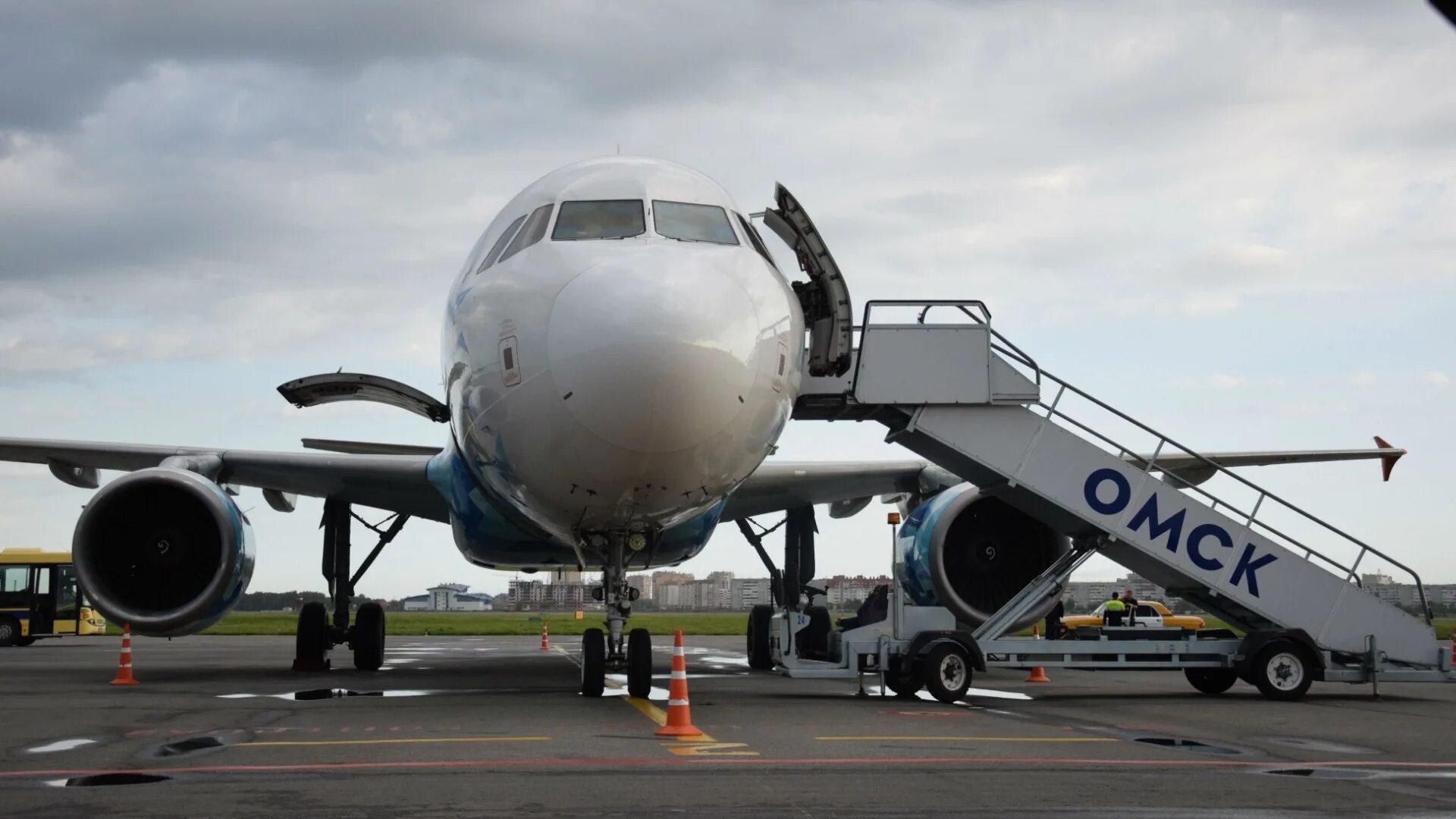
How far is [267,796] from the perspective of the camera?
6102 millimetres

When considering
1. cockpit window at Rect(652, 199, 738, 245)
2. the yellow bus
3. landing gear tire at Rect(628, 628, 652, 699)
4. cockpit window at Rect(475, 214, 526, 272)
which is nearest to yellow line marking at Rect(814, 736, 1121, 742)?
landing gear tire at Rect(628, 628, 652, 699)

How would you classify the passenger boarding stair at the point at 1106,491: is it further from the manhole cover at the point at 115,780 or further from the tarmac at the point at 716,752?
the manhole cover at the point at 115,780

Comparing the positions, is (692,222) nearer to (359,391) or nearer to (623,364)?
(623,364)

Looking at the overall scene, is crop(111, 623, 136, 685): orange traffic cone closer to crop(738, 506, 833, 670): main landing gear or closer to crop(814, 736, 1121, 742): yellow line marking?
crop(738, 506, 833, 670): main landing gear

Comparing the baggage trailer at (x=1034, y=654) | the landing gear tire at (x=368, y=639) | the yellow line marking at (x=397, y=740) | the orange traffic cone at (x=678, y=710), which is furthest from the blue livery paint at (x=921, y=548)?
the yellow line marking at (x=397, y=740)

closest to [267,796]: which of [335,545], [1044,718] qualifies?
[1044,718]

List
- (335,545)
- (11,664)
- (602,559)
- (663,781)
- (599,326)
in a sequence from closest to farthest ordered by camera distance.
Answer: (663,781), (599,326), (602,559), (335,545), (11,664)

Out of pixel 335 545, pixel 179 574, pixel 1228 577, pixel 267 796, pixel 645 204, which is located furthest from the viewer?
pixel 335 545

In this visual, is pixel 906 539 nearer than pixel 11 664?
Yes

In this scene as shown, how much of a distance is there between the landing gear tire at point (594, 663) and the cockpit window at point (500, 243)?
3125mm

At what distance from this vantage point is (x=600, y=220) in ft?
34.4

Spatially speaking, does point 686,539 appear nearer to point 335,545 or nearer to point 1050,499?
point 1050,499

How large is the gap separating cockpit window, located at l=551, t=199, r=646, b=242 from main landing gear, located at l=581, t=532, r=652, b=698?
8.13 ft

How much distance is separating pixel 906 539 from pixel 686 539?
2.46m
